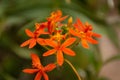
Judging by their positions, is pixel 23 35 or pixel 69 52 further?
pixel 23 35

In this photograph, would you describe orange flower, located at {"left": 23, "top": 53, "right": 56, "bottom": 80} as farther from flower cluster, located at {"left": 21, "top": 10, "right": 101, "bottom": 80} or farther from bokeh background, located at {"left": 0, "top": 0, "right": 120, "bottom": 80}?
bokeh background, located at {"left": 0, "top": 0, "right": 120, "bottom": 80}

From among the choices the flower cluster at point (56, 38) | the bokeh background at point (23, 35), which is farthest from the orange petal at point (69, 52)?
the bokeh background at point (23, 35)

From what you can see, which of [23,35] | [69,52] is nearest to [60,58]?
[69,52]

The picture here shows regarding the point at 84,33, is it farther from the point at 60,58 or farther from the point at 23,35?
the point at 23,35

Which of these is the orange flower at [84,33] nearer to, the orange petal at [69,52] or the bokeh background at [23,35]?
the orange petal at [69,52]

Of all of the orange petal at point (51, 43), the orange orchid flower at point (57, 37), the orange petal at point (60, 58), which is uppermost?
the orange petal at point (51, 43)

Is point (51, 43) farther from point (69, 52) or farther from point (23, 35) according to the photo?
point (23, 35)

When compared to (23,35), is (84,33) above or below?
above

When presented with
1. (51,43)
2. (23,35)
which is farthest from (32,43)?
(23,35)

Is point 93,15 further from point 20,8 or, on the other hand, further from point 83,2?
point 20,8

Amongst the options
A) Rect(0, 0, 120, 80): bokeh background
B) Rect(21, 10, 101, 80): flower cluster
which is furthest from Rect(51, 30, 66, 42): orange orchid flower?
Rect(0, 0, 120, 80): bokeh background

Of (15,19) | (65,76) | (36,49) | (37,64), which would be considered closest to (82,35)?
(37,64)

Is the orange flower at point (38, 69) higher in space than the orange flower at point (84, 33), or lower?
lower
